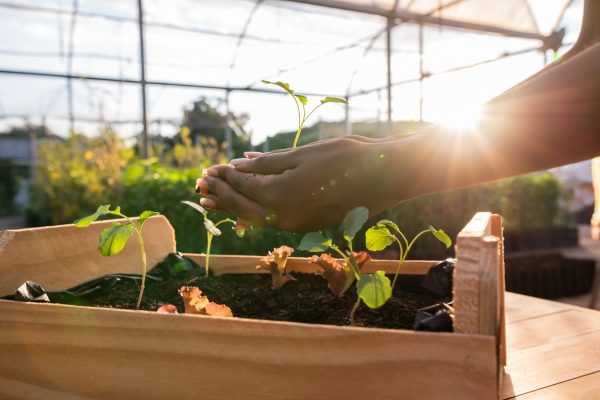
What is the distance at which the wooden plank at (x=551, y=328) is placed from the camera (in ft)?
2.97

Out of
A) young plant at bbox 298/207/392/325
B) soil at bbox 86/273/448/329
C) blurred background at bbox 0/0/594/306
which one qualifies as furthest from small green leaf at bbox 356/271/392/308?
blurred background at bbox 0/0/594/306

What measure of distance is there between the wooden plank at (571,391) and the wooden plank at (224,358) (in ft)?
0.90

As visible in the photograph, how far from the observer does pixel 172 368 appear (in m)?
0.55

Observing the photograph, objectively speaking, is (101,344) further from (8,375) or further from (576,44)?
(576,44)

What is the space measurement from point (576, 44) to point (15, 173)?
459 inches

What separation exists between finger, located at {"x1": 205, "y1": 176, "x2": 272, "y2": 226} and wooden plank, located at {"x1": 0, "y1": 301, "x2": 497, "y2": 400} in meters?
0.20

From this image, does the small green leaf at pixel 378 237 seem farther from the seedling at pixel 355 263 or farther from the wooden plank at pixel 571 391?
the wooden plank at pixel 571 391

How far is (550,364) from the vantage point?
784 mm

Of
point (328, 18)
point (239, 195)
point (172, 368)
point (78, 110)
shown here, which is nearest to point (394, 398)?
point (172, 368)

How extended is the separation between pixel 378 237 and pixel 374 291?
0.20 metres

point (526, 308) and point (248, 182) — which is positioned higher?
point (248, 182)

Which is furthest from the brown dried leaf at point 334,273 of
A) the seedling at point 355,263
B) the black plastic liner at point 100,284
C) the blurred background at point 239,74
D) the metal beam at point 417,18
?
the metal beam at point 417,18

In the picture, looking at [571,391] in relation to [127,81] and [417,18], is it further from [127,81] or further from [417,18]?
[417,18]

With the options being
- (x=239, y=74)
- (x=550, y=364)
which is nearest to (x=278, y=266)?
(x=550, y=364)
